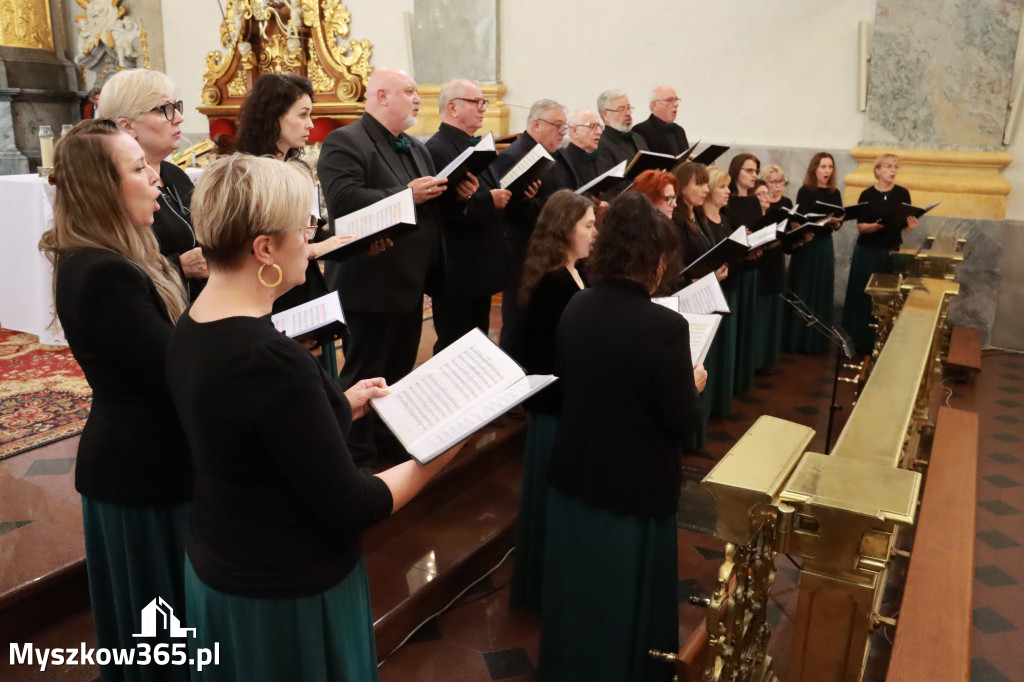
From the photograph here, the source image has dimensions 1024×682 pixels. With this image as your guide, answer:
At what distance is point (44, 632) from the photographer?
9.07ft

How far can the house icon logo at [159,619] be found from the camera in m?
2.14

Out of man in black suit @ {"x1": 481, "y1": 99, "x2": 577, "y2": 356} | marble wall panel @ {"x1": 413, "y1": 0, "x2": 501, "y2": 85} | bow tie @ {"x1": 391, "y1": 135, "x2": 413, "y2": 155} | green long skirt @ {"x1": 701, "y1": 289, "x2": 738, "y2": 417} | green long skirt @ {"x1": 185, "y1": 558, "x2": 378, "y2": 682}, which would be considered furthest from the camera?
marble wall panel @ {"x1": 413, "y1": 0, "x2": 501, "y2": 85}

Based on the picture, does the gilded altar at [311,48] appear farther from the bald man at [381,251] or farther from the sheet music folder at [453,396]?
the sheet music folder at [453,396]

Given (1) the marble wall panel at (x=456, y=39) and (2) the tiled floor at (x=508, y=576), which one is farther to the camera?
(1) the marble wall panel at (x=456, y=39)

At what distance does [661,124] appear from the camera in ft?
23.1

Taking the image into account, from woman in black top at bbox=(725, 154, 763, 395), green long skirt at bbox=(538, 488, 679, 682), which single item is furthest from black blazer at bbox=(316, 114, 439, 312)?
woman in black top at bbox=(725, 154, 763, 395)

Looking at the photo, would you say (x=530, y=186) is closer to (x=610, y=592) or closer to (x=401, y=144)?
(x=401, y=144)

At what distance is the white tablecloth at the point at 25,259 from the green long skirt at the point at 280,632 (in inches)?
180

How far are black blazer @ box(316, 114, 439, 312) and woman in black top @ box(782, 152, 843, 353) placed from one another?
4.51m

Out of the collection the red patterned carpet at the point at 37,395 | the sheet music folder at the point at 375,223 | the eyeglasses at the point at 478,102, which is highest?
the eyeglasses at the point at 478,102

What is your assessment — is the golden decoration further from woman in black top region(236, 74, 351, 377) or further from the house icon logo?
the house icon logo

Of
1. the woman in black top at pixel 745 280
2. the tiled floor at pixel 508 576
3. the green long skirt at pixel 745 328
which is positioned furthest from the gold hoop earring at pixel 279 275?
the green long skirt at pixel 745 328

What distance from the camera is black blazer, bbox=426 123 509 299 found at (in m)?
3.97

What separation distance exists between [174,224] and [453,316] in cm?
184
